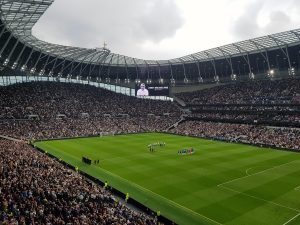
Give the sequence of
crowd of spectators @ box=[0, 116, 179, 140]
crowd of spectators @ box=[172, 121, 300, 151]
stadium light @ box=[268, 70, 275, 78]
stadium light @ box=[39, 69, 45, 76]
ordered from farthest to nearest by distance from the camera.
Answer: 1. stadium light @ box=[39, 69, 45, 76]
2. stadium light @ box=[268, 70, 275, 78]
3. crowd of spectators @ box=[0, 116, 179, 140]
4. crowd of spectators @ box=[172, 121, 300, 151]

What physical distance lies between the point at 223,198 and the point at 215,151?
2377 centimetres

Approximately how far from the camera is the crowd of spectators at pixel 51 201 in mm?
17922

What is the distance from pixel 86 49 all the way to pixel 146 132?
88.1ft

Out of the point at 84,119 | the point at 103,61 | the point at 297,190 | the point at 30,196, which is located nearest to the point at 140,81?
Result: the point at 103,61

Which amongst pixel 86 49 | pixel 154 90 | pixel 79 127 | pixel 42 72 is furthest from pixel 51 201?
pixel 154 90

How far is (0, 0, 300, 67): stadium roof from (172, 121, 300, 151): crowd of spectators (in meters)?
20.4

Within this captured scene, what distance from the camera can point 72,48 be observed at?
72.8 meters

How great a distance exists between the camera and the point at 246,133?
66562mm

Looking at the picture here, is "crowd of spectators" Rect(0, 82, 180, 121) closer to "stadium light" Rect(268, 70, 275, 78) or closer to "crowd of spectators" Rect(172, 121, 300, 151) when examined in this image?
"crowd of spectators" Rect(172, 121, 300, 151)

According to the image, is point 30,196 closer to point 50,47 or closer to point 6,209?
point 6,209

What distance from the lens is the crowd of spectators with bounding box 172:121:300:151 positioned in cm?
5766

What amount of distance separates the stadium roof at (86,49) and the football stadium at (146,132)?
0.33 metres

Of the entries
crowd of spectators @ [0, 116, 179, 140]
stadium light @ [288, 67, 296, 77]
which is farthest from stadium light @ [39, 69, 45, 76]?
stadium light @ [288, 67, 296, 77]

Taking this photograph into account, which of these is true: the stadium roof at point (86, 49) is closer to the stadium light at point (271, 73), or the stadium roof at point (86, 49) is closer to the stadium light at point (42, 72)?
the stadium light at point (271, 73)
